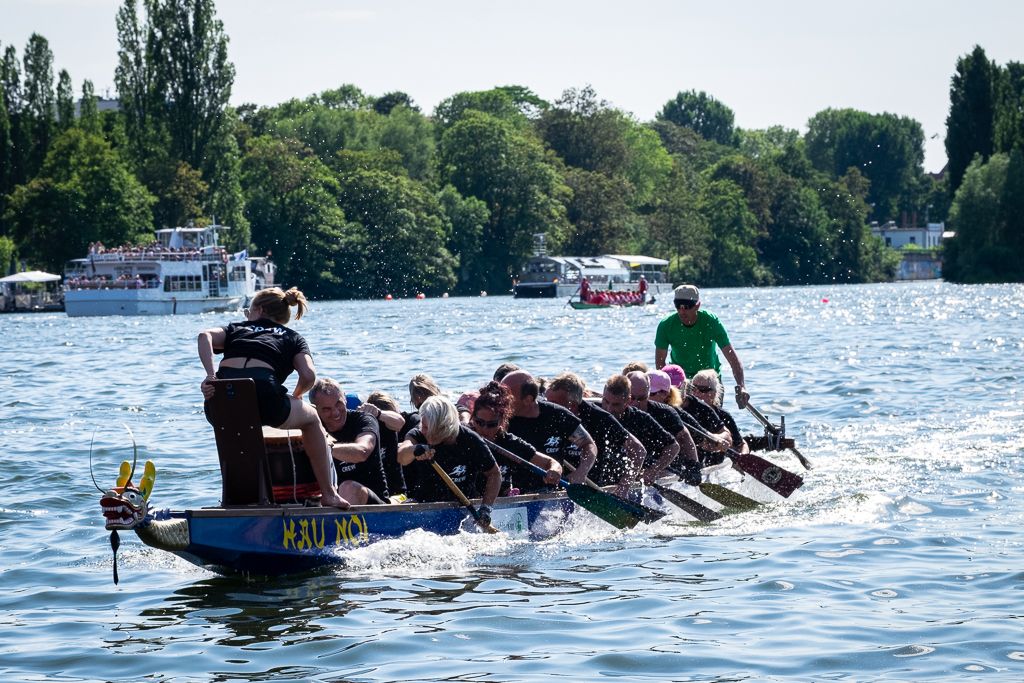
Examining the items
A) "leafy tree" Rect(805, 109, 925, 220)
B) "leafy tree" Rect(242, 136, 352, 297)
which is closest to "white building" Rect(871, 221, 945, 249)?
"leafy tree" Rect(805, 109, 925, 220)

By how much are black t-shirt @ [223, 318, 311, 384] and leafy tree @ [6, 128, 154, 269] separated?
75433 mm

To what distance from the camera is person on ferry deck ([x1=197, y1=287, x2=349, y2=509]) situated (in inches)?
397

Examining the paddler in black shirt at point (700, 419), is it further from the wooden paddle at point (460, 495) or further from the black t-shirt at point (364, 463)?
the black t-shirt at point (364, 463)

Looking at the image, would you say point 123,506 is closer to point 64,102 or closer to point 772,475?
point 772,475

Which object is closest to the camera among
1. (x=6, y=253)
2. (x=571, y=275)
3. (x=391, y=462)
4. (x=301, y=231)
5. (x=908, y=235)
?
(x=391, y=462)

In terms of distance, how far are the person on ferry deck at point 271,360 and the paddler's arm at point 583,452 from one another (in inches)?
109

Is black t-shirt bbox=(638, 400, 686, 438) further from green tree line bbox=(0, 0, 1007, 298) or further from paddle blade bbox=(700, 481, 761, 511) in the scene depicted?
green tree line bbox=(0, 0, 1007, 298)

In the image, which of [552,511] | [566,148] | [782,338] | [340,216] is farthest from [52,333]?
[566,148]

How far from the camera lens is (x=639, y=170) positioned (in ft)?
436

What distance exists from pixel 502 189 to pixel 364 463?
320 feet

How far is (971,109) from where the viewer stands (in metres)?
95.8

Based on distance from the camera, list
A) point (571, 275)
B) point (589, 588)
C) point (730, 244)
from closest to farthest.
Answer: point (589, 588) < point (571, 275) < point (730, 244)

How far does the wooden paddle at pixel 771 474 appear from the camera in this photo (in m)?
Result: 14.7

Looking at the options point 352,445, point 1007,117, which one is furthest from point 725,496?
point 1007,117
